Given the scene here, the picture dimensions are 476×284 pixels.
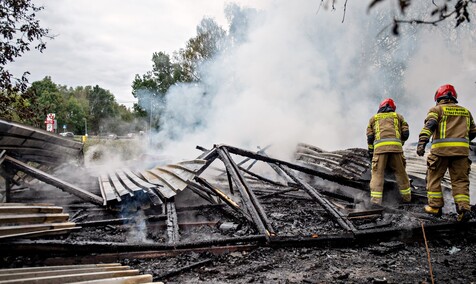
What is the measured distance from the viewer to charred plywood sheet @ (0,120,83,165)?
418cm

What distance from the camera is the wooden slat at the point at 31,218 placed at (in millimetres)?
2592

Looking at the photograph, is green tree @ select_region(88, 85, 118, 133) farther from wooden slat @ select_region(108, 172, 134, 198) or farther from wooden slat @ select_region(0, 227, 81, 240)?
wooden slat @ select_region(0, 227, 81, 240)

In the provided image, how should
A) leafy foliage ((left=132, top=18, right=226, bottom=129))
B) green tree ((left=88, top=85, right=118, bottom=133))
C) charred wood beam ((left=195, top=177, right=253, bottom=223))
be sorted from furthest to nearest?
1. green tree ((left=88, top=85, right=118, bottom=133))
2. leafy foliage ((left=132, top=18, right=226, bottom=129))
3. charred wood beam ((left=195, top=177, right=253, bottom=223))

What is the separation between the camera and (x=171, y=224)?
138 inches

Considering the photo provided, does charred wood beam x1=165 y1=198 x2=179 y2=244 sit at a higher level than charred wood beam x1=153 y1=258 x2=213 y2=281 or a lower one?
higher

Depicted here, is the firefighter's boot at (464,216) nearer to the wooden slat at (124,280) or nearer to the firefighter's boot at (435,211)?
the firefighter's boot at (435,211)

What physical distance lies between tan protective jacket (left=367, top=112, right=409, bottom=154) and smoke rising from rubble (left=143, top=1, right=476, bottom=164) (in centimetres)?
571

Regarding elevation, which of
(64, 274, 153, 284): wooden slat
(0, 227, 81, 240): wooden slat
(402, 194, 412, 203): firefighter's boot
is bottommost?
(64, 274, 153, 284): wooden slat

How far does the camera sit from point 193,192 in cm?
516

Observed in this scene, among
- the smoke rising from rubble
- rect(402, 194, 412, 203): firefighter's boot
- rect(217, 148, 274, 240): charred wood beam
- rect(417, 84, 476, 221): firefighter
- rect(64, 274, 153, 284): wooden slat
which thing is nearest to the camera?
rect(64, 274, 153, 284): wooden slat

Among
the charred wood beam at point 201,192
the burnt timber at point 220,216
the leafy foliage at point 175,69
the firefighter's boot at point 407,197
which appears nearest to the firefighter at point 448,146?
the burnt timber at point 220,216

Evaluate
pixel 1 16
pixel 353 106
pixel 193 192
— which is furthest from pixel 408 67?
pixel 1 16

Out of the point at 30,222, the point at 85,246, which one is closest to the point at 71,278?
the point at 85,246

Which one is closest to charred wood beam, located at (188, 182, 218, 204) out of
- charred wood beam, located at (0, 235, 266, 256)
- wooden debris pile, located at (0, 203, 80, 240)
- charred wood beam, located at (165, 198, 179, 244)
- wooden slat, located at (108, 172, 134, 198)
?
charred wood beam, located at (165, 198, 179, 244)
